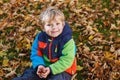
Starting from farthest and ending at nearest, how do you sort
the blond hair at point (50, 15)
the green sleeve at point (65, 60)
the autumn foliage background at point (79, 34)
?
the autumn foliage background at point (79, 34), the green sleeve at point (65, 60), the blond hair at point (50, 15)

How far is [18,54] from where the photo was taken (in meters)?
5.19

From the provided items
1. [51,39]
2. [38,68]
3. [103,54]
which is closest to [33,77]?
[38,68]

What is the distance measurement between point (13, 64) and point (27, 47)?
1.49ft

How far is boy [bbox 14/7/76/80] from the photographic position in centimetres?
373

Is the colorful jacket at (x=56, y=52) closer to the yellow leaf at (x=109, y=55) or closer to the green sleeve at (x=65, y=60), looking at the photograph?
the green sleeve at (x=65, y=60)

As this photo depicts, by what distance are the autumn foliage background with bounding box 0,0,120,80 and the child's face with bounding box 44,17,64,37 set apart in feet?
3.38

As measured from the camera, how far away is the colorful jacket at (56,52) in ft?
12.5

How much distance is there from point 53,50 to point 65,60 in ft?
0.72

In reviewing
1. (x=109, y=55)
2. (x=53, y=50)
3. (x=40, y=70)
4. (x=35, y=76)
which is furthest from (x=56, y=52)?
(x=109, y=55)

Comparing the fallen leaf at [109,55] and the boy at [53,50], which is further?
the fallen leaf at [109,55]

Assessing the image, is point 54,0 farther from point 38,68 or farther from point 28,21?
point 38,68

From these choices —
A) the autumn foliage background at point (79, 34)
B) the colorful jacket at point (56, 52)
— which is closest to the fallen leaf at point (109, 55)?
the autumn foliage background at point (79, 34)

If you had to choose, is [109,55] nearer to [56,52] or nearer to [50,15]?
[56,52]

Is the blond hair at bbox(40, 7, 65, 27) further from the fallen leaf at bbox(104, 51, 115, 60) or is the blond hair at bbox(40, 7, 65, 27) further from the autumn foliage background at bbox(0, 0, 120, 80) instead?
the fallen leaf at bbox(104, 51, 115, 60)
